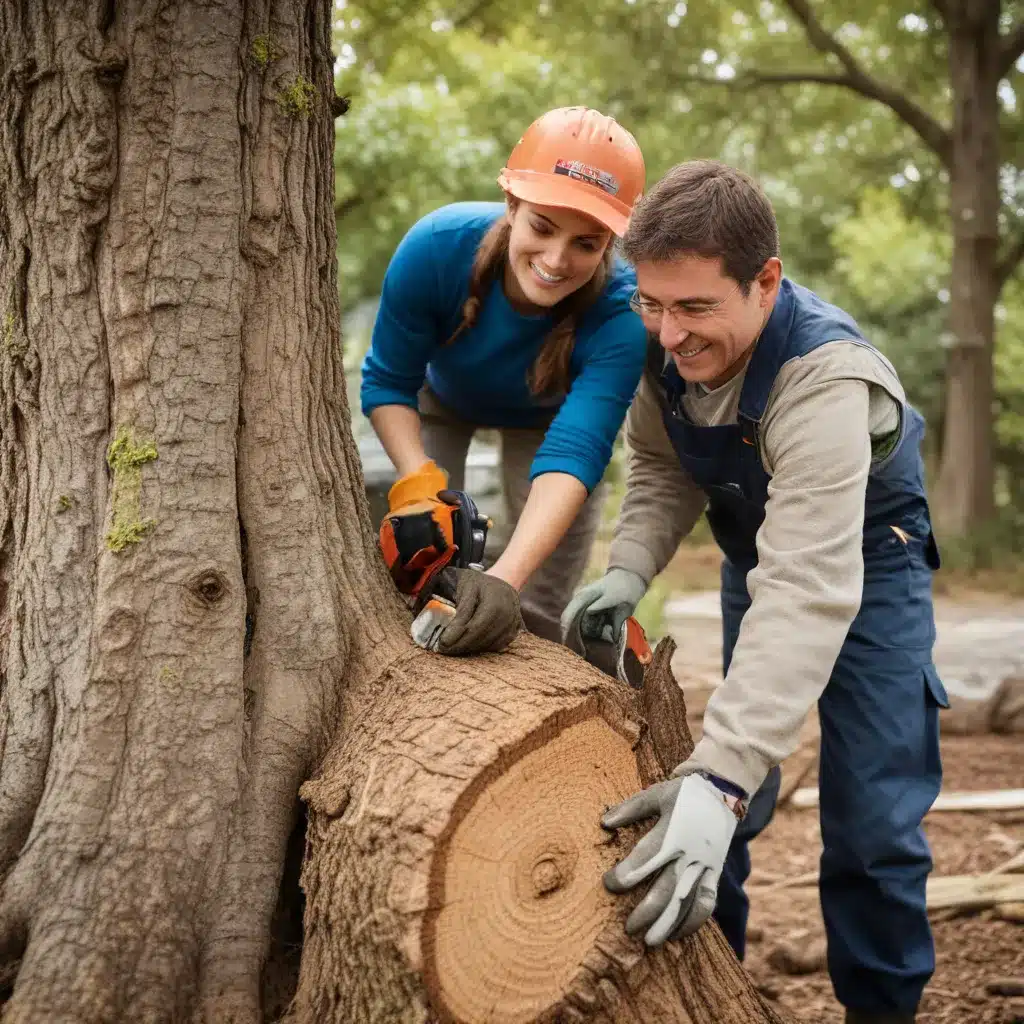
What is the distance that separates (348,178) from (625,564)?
9.99m

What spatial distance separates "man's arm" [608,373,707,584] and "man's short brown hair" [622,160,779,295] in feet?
2.18

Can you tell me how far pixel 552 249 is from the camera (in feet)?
7.73

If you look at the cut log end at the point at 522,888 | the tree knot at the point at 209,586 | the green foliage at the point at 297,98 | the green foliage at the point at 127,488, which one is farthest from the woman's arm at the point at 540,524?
the green foliage at the point at 297,98

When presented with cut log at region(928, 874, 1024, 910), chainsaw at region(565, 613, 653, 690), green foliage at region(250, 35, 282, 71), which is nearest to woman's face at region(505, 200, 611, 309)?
green foliage at region(250, 35, 282, 71)

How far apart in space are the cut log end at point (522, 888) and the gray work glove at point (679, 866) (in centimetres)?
7

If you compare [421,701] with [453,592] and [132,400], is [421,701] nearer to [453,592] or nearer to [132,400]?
[453,592]

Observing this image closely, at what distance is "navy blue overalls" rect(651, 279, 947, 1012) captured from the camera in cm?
221

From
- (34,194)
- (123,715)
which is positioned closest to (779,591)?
(123,715)

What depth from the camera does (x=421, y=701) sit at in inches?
75.7

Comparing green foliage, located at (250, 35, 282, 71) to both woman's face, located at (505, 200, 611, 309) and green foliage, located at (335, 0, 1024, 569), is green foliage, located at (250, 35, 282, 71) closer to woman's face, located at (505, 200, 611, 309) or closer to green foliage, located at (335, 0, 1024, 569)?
woman's face, located at (505, 200, 611, 309)

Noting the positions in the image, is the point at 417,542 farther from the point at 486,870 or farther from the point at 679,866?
the point at 679,866

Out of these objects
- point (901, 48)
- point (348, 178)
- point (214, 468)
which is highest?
point (901, 48)

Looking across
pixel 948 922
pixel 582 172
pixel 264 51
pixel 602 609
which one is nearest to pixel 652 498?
pixel 602 609

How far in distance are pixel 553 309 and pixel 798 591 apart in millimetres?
1061
